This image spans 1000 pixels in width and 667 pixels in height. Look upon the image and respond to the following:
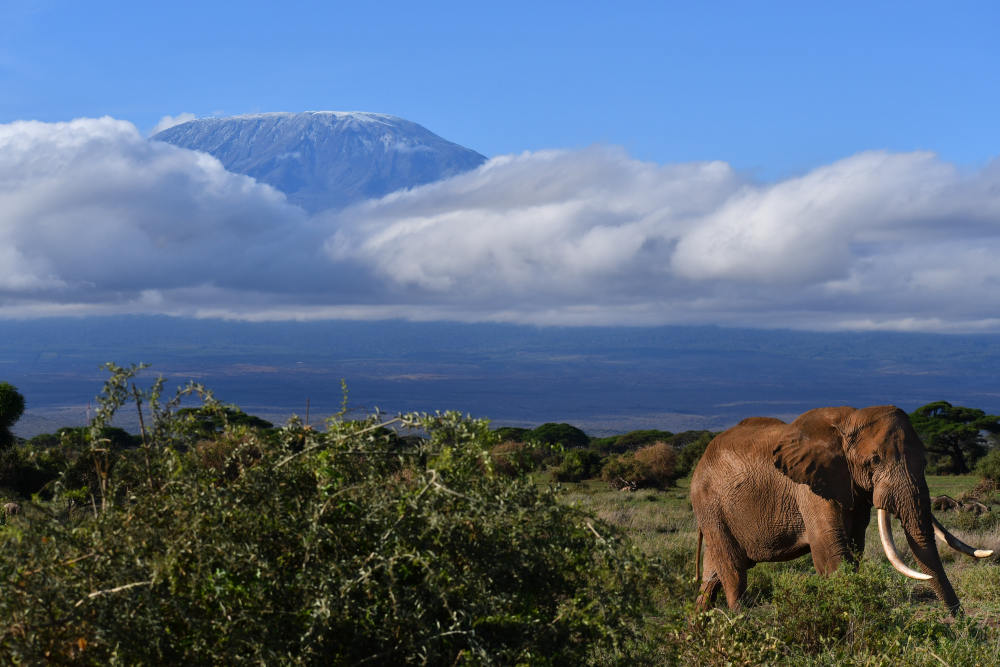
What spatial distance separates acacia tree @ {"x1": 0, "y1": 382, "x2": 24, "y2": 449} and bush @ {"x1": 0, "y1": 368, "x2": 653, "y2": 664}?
24.6 m

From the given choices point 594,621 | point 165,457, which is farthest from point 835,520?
point 165,457

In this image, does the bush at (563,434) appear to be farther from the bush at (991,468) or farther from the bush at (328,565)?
the bush at (328,565)

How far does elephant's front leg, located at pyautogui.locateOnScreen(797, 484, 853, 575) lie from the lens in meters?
10.2

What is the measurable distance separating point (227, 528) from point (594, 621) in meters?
1.51

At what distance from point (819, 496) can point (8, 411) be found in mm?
23276

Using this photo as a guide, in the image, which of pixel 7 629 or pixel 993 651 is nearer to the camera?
pixel 7 629

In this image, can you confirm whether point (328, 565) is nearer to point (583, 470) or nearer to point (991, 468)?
point (991, 468)

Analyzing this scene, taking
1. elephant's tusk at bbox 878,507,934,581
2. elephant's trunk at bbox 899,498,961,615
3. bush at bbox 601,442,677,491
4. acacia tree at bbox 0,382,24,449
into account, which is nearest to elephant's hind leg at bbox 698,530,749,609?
elephant's tusk at bbox 878,507,934,581

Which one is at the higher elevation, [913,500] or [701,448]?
[913,500]

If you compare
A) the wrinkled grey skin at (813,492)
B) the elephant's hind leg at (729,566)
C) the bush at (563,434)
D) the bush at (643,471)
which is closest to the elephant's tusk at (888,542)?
the wrinkled grey skin at (813,492)

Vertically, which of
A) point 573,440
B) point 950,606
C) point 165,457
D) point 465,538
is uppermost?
point 165,457

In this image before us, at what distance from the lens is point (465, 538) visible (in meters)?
3.79

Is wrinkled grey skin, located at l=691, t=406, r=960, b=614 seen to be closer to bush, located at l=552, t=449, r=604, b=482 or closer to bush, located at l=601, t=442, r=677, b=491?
bush, located at l=601, t=442, r=677, b=491

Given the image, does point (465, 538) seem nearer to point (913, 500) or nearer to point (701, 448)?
point (913, 500)
